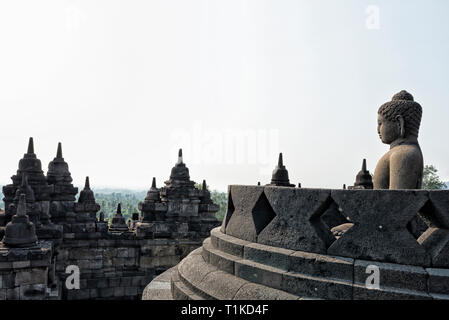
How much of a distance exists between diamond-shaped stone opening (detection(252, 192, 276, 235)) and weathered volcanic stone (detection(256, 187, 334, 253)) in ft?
0.68

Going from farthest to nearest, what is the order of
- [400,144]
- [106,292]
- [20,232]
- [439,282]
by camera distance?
[106,292]
[20,232]
[400,144]
[439,282]

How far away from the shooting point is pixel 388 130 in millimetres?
4906

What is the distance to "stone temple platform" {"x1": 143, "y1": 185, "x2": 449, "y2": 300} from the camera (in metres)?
2.88

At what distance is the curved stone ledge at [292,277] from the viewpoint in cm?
279

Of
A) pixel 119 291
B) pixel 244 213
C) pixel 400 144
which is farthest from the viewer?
pixel 119 291

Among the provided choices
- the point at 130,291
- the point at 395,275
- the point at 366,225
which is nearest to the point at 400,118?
the point at 366,225

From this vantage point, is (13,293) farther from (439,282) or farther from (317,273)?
(439,282)

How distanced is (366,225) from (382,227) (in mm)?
131

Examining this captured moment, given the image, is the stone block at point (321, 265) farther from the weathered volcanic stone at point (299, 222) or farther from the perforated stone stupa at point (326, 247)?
the weathered volcanic stone at point (299, 222)
